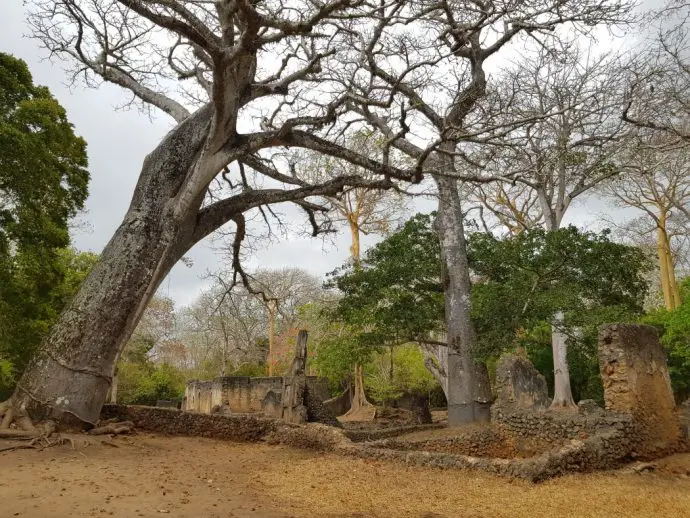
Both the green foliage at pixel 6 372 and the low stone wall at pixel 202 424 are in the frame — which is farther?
the green foliage at pixel 6 372

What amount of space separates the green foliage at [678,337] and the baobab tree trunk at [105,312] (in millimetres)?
14013

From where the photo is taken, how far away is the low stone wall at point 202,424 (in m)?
10.9

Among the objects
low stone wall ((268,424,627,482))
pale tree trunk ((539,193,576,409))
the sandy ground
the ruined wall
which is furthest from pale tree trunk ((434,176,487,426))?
the ruined wall

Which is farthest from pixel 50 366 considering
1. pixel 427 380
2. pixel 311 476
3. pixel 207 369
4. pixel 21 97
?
pixel 207 369

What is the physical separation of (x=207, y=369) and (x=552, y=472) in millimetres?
30469

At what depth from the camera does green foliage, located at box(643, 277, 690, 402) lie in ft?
51.0

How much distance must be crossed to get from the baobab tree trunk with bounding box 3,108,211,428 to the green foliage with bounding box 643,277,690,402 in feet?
46.0

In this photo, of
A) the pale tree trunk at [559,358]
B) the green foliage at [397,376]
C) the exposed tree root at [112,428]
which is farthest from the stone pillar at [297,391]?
the green foliage at [397,376]

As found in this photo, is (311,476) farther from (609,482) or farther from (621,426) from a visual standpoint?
(621,426)

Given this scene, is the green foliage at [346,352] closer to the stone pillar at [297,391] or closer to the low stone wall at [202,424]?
the stone pillar at [297,391]

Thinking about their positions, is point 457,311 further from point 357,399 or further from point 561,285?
point 357,399

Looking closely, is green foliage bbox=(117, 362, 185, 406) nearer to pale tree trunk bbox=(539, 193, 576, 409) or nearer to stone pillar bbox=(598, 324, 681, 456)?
pale tree trunk bbox=(539, 193, 576, 409)

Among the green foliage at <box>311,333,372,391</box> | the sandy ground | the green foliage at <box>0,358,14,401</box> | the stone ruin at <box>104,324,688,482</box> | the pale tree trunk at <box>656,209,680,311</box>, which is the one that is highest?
the pale tree trunk at <box>656,209,680,311</box>

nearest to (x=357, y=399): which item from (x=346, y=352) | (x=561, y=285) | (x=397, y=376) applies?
(x=397, y=376)
